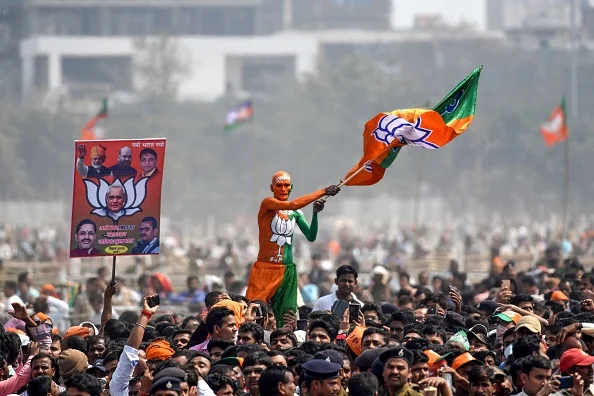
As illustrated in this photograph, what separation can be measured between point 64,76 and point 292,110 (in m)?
20.5

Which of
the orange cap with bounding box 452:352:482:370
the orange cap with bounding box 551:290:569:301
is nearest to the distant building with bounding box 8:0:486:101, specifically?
the orange cap with bounding box 551:290:569:301

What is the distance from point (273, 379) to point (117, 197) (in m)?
4.17

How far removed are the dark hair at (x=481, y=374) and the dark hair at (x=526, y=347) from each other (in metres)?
0.71

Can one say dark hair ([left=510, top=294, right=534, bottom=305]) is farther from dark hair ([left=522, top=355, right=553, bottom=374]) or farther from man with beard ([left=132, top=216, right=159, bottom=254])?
dark hair ([left=522, top=355, right=553, bottom=374])

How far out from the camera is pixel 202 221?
78562 mm

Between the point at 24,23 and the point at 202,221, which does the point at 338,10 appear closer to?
the point at 24,23

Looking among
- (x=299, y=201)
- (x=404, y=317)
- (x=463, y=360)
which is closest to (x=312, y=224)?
(x=299, y=201)

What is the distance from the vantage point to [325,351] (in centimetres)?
997

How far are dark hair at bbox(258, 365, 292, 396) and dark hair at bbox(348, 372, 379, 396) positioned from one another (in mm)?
471

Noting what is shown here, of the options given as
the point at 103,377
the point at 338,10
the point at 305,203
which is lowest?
the point at 103,377

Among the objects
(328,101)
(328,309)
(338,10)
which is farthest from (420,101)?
(328,309)

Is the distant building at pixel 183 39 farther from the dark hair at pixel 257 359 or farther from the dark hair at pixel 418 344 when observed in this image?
the dark hair at pixel 257 359

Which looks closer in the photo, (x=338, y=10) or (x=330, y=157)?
(x=330, y=157)

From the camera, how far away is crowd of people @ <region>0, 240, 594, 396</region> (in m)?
9.45
